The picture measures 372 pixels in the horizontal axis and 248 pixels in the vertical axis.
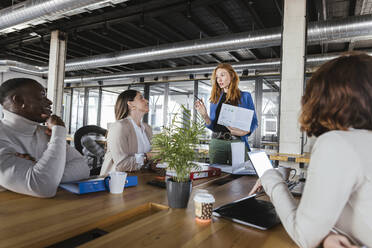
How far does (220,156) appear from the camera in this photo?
242 centimetres

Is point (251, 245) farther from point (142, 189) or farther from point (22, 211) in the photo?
point (22, 211)

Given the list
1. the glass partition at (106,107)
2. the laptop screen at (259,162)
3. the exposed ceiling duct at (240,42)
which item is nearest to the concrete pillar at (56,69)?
the exposed ceiling duct at (240,42)

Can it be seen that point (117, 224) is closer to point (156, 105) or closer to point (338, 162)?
point (338, 162)

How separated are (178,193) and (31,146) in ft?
3.12

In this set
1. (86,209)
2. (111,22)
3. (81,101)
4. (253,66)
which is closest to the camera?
(86,209)

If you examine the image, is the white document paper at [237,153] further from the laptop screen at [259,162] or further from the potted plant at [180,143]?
the potted plant at [180,143]

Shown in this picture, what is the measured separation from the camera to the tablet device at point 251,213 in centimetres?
95

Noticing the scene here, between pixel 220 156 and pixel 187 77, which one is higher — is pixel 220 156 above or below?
below

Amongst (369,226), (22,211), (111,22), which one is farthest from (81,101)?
(369,226)

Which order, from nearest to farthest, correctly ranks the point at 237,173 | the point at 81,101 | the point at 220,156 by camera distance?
the point at 237,173 → the point at 220,156 → the point at 81,101

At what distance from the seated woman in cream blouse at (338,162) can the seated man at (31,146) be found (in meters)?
1.03

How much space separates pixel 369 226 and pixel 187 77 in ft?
27.6

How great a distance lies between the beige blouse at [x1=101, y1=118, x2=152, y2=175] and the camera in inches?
79.9

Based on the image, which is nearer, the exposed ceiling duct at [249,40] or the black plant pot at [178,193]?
the black plant pot at [178,193]
